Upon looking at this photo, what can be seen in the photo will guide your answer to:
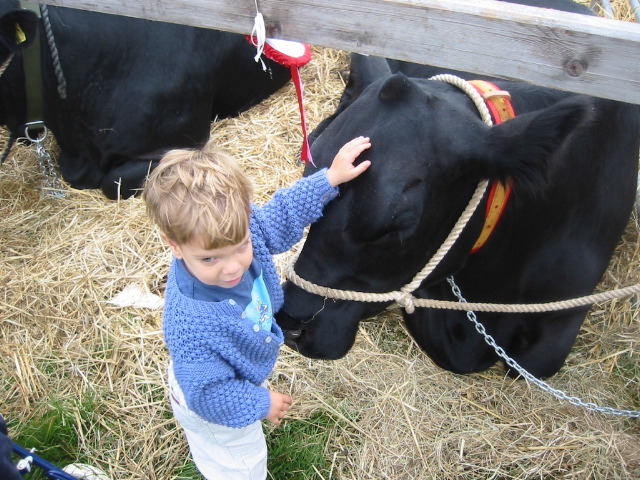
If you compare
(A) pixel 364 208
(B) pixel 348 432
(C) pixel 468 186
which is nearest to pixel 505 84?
(C) pixel 468 186

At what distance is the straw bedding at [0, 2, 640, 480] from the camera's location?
2.62 m

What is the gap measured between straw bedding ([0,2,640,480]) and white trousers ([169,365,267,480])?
377mm

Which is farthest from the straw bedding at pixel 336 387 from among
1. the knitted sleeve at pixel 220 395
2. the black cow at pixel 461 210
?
the knitted sleeve at pixel 220 395

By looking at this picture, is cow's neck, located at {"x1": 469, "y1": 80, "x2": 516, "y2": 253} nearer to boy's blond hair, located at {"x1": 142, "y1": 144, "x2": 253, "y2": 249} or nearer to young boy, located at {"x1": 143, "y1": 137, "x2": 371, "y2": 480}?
young boy, located at {"x1": 143, "y1": 137, "x2": 371, "y2": 480}

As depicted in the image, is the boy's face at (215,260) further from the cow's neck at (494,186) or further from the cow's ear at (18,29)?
the cow's ear at (18,29)

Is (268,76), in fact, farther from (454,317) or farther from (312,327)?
(312,327)

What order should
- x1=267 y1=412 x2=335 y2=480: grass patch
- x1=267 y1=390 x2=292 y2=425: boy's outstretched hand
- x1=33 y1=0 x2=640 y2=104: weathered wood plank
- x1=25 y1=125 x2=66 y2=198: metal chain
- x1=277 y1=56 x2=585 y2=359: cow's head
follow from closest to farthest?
x1=33 y1=0 x2=640 y2=104: weathered wood plank < x1=277 y1=56 x2=585 y2=359: cow's head < x1=267 y1=390 x2=292 y2=425: boy's outstretched hand < x1=267 y1=412 x2=335 y2=480: grass patch < x1=25 y1=125 x2=66 y2=198: metal chain

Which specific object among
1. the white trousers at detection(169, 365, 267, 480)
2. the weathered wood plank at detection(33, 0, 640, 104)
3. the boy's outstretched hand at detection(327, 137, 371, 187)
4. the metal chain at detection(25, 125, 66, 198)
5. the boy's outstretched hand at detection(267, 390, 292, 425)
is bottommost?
the metal chain at detection(25, 125, 66, 198)

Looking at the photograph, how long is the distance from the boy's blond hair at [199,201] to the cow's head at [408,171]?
0.37 metres

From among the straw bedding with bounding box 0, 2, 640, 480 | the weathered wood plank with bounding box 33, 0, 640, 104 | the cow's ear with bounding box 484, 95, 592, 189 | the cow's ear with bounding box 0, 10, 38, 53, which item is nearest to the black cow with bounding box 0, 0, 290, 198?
the cow's ear with bounding box 0, 10, 38, 53

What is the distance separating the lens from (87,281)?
326 centimetres

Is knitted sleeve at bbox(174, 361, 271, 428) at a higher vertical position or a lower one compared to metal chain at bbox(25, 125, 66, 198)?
higher

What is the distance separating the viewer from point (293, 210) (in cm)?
197

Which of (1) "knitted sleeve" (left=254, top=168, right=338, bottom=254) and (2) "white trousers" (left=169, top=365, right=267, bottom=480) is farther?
(2) "white trousers" (left=169, top=365, right=267, bottom=480)
